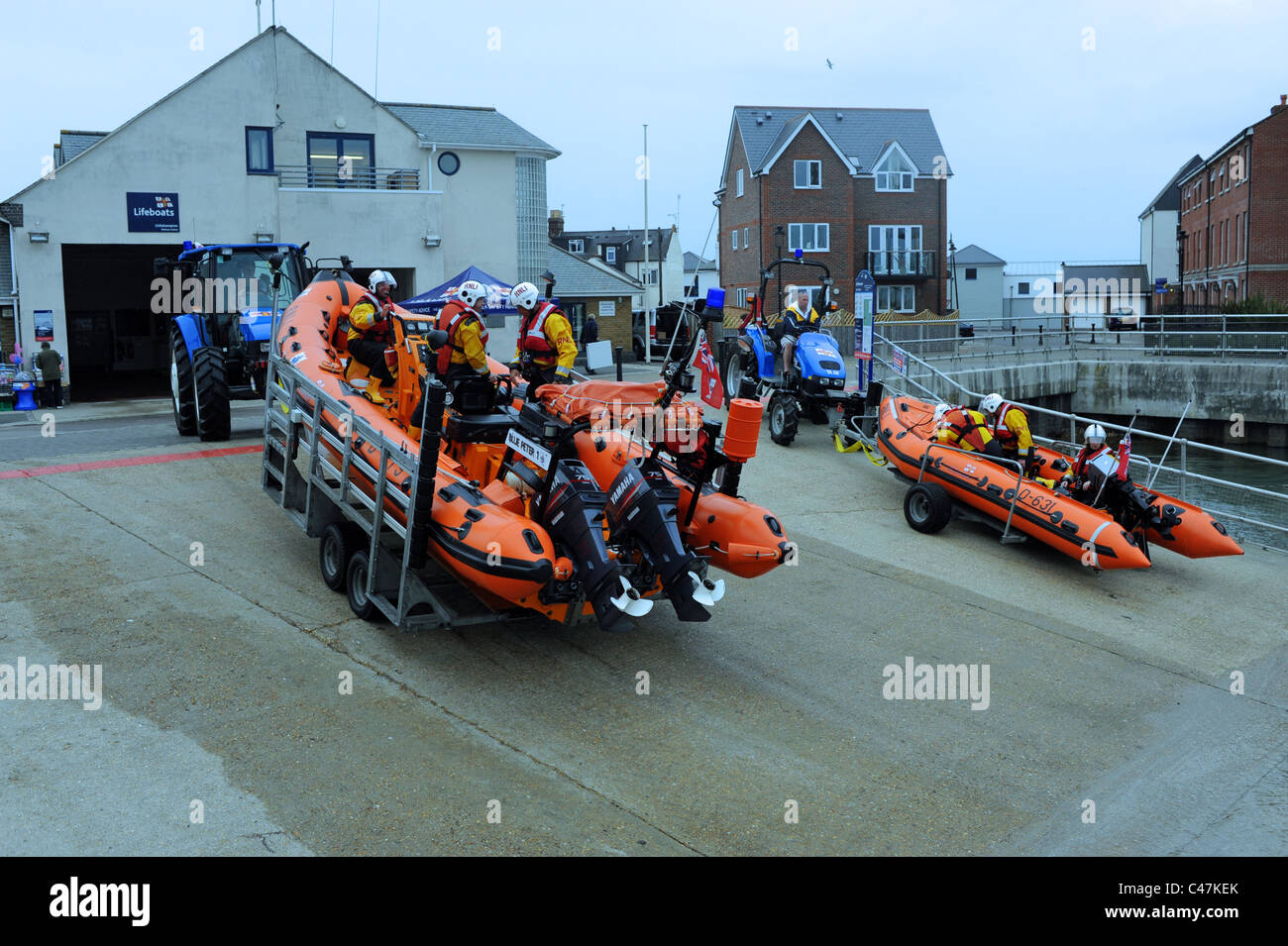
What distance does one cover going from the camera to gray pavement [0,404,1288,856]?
232 inches

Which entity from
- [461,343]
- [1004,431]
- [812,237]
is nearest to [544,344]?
[461,343]

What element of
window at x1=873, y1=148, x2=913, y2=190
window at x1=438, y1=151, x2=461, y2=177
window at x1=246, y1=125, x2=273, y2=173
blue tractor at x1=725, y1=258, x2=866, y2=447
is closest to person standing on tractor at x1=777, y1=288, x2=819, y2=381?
blue tractor at x1=725, y1=258, x2=866, y2=447

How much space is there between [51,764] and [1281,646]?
30.2ft

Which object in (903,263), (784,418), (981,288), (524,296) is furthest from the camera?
(981,288)

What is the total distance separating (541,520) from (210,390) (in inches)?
285

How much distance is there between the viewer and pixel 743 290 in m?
50.4

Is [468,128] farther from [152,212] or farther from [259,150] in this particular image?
[152,212]

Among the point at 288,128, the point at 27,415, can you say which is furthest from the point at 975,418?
the point at 288,128

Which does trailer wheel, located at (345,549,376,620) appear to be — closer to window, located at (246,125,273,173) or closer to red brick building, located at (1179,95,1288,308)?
window, located at (246,125,273,173)

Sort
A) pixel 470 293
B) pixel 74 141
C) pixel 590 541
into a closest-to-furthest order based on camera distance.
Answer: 1. pixel 590 541
2. pixel 470 293
3. pixel 74 141

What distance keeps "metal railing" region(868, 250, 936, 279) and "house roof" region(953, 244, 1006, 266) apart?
24.2m

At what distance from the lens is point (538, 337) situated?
1027 centimetres

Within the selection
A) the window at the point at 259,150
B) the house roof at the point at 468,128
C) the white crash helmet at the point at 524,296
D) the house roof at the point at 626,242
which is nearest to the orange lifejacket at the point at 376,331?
the white crash helmet at the point at 524,296

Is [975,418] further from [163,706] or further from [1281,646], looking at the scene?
[163,706]
